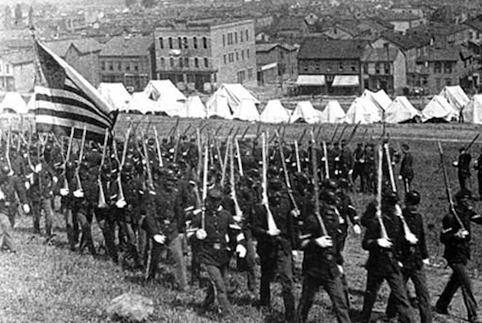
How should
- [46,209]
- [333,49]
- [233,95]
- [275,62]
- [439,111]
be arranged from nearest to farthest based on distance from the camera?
[46,209], [439,111], [233,95], [333,49], [275,62]

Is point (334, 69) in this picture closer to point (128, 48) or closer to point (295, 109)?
point (128, 48)

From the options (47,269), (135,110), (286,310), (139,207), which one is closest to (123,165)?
(139,207)

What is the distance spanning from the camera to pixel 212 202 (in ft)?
40.0

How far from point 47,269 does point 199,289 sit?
2927 millimetres

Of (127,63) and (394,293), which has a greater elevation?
(127,63)

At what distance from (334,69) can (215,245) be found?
73.5 m

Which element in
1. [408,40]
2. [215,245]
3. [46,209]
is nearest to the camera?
[215,245]

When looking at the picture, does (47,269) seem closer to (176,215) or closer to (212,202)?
(176,215)

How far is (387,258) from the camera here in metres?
11.0

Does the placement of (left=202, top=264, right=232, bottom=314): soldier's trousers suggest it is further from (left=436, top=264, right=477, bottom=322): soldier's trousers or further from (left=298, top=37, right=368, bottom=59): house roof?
(left=298, top=37, right=368, bottom=59): house roof

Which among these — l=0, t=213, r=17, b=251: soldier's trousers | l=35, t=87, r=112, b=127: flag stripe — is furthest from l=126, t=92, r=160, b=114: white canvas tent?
l=0, t=213, r=17, b=251: soldier's trousers

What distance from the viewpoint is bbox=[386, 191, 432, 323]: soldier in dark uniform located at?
1105 centimetres

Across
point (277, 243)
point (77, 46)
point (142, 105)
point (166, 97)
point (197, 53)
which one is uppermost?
point (77, 46)

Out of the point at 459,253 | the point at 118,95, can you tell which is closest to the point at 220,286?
the point at 459,253
